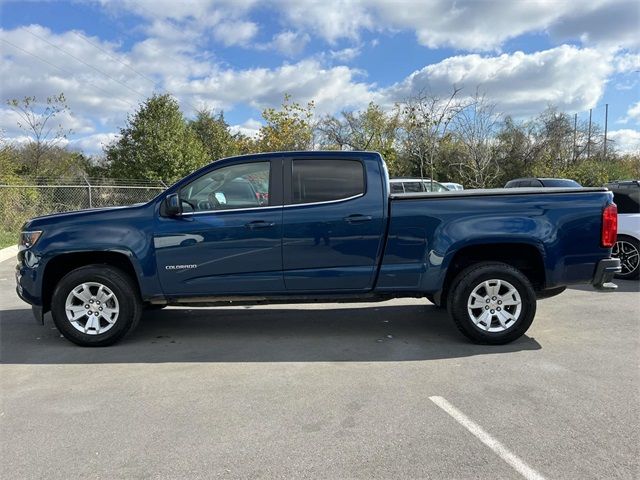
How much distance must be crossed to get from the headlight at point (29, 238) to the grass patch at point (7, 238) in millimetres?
8811

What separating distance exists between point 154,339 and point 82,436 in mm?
2162

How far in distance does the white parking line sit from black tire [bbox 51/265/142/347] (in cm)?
308

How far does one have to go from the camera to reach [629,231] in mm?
8141

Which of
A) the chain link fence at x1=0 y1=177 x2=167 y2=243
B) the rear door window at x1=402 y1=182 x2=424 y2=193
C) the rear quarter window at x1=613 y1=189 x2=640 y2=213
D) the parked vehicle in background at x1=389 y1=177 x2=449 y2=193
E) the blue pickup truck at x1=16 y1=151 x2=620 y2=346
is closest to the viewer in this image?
the blue pickup truck at x1=16 y1=151 x2=620 y2=346

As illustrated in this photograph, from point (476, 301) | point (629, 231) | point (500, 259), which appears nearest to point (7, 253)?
point (476, 301)

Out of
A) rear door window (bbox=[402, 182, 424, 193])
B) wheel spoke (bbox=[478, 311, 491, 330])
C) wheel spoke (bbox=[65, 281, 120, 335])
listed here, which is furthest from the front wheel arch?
rear door window (bbox=[402, 182, 424, 193])

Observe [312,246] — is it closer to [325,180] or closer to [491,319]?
[325,180]

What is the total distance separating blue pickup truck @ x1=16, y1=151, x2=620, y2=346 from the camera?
4938 mm

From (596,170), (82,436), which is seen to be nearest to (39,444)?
(82,436)

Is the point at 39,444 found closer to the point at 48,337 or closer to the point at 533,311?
the point at 48,337

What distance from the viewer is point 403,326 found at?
5793 millimetres

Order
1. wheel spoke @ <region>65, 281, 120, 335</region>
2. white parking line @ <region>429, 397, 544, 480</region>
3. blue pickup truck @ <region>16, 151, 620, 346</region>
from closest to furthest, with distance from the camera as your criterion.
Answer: white parking line @ <region>429, 397, 544, 480</region> < blue pickup truck @ <region>16, 151, 620, 346</region> < wheel spoke @ <region>65, 281, 120, 335</region>

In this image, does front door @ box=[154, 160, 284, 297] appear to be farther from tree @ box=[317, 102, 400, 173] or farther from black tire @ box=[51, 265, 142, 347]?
tree @ box=[317, 102, 400, 173]

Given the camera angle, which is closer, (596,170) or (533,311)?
(533,311)
